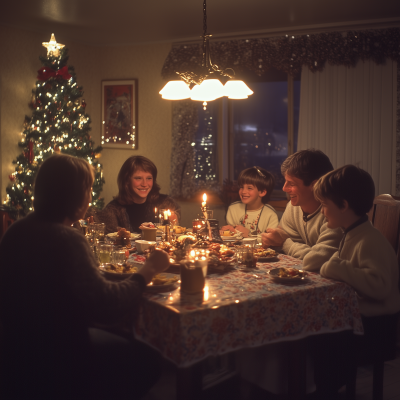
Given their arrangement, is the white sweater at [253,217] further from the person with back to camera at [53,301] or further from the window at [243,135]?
the person with back to camera at [53,301]

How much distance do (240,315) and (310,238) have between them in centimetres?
105

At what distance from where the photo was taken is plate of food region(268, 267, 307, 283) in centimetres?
196

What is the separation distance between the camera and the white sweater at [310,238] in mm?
2199

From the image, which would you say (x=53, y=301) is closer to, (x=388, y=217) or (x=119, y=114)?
(x=388, y=217)

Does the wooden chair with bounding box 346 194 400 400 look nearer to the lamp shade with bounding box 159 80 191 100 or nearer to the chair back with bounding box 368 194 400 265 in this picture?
the chair back with bounding box 368 194 400 265

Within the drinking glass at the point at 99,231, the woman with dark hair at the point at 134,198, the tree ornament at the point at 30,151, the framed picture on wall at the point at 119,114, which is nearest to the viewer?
the drinking glass at the point at 99,231

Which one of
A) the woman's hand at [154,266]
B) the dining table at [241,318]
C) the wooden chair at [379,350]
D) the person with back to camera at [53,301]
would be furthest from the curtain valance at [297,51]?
the person with back to camera at [53,301]

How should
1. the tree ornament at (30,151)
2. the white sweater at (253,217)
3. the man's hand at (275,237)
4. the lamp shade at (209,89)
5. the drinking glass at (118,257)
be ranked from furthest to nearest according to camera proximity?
the tree ornament at (30,151) → the white sweater at (253,217) → the man's hand at (275,237) → the lamp shade at (209,89) → the drinking glass at (118,257)

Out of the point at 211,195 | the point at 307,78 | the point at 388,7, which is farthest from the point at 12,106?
the point at 388,7

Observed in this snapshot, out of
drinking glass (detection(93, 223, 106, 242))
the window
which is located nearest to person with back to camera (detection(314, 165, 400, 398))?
drinking glass (detection(93, 223, 106, 242))

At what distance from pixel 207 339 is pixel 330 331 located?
1.96 feet

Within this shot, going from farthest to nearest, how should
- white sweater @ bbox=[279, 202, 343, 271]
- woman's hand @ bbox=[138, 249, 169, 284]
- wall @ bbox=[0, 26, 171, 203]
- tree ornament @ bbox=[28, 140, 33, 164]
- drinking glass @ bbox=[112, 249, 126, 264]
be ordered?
wall @ bbox=[0, 26, 171, 203]
tree ornament @ bbox=[28, 140, 33, 164]
drinking glass @ bbox=[112, 249, 126, 264]
white sweater @ bbox=[279, 202, 343, 271]
woman's hand @ bbox=[138, 249, 169, 284]

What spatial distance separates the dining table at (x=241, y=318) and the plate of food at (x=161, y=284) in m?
0.02

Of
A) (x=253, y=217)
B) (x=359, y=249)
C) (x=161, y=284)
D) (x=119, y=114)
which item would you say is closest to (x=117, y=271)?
(x=161, y=284)
